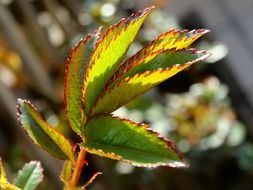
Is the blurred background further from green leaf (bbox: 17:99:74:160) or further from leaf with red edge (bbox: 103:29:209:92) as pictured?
leaf with red edge (bbox: 103:29:209:92)

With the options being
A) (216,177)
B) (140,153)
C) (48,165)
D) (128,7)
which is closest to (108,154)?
(140,153)

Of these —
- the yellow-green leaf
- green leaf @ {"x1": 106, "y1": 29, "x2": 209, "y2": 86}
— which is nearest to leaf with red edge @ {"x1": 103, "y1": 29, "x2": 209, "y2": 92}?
green leaf @ {"x1": 106, "y1": 29, "x2": 209, "y2": 86}

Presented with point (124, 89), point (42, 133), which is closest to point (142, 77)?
point (124, 89)

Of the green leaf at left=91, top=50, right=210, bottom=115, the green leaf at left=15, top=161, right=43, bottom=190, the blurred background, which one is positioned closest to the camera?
the green leaf at left=91, top=50, right=210, bottom=115

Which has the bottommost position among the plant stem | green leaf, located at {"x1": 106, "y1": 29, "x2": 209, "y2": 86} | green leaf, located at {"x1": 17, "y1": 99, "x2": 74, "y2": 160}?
the plant stem

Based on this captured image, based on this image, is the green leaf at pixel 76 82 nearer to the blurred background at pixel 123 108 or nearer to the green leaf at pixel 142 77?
the green leaf at pixel 142 77

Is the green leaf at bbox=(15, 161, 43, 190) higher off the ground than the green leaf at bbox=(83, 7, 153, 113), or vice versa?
the green leaf at bbox=(83, 7, 153, 113)

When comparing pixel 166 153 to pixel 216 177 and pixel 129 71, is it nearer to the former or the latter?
pixel 129 71
